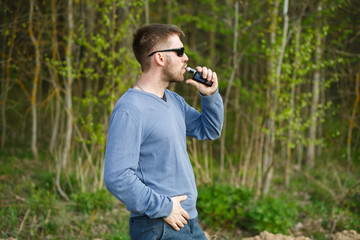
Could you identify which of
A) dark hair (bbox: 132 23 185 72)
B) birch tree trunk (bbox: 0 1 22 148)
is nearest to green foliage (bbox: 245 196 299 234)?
dark hair (bbox: 132 23 185 72)

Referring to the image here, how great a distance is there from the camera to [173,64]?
6.14 ft

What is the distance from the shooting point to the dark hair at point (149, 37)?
1850mm

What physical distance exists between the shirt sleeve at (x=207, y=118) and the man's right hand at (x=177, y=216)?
53 cm

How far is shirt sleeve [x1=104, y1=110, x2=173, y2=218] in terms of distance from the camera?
1591mm

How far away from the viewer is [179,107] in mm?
2066

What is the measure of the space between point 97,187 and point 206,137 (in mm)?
3200

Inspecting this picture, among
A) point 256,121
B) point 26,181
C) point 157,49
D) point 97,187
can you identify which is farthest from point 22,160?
point 157,49

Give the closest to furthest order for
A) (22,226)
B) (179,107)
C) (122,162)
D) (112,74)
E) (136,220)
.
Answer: (122,162) → (136,220) → (179,107) → (22,226) → (112,74)

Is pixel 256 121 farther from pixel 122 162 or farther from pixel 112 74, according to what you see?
pixel 122 162

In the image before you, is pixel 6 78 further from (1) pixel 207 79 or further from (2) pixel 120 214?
(1) pixel 207 79

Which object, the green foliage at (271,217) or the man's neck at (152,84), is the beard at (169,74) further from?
the green foliage at (271,217)

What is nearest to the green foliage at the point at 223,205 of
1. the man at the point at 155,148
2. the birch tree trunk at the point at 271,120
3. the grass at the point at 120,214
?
the grass at the point at 120,214

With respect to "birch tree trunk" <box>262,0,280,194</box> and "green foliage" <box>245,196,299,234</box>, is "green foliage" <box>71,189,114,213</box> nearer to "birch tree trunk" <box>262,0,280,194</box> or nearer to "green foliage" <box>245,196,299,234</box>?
"green foliage" <box>245,196,299,234</box>

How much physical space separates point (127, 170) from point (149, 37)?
70 centimetres
